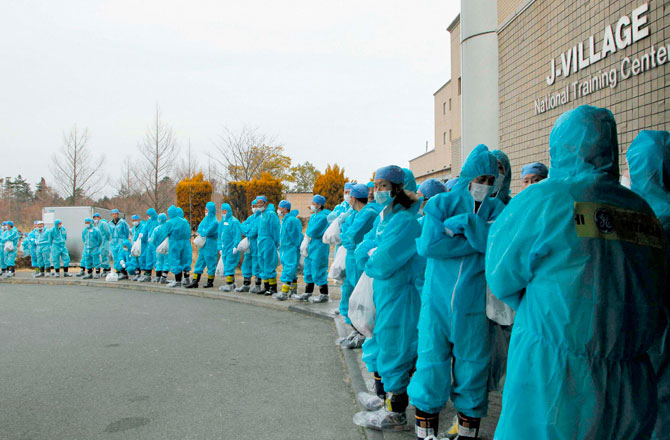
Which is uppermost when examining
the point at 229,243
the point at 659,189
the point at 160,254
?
the point at 659,189

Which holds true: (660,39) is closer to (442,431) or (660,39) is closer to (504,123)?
(504,123)

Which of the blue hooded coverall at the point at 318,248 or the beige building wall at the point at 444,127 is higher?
the beige building wall at the point at 444,127

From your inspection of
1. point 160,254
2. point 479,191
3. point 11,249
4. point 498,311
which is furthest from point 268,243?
point 11,249

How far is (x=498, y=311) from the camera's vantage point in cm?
305

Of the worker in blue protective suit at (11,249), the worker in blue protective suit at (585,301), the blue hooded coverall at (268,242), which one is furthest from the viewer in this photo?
the worker in blue protective suit at (11,249)

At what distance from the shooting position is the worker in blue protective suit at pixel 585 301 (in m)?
1.91

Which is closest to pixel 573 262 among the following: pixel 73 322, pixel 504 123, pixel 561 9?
pixel 561 9

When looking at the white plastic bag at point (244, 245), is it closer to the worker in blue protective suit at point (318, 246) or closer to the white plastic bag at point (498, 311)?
the worker in blue protective suit at point (318, 246)

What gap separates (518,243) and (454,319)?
1142 millimetres

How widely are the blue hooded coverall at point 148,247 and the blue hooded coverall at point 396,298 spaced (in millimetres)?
12044

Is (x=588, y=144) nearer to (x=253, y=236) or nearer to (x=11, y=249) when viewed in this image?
(x=253, y=236)

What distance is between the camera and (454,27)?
2380 cm

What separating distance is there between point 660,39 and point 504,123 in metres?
3.53

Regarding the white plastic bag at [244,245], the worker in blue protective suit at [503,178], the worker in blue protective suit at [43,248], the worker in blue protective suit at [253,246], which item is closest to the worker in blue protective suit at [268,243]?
the worker in blue protective suit at [253,246]
